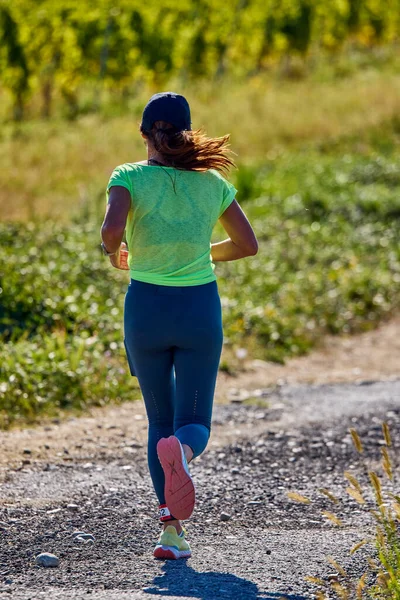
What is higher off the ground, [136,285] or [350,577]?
[136,285]

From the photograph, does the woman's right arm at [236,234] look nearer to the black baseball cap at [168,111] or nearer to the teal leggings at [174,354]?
the teal leggings at [174,354]

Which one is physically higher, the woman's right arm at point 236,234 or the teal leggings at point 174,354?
the woman's right arm at point 236,234

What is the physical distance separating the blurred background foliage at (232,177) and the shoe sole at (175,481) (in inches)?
125

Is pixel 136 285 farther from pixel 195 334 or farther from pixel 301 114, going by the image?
pixel 301 114

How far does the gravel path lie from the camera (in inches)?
138

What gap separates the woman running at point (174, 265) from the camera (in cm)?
348

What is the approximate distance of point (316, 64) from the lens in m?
46.1

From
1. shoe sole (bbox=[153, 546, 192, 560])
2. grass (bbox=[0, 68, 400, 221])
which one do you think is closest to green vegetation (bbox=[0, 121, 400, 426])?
grass (bbox=[0, 68, 400, 221])

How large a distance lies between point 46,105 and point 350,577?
115 feet

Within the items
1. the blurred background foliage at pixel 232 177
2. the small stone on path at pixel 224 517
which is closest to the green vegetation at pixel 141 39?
the blurred background foliage at pixel 232 177

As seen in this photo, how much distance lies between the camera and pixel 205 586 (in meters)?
3.38

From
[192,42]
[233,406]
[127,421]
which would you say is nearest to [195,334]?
[127,421]

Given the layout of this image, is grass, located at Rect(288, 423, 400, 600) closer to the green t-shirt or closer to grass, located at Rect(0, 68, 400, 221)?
the green t-shirt

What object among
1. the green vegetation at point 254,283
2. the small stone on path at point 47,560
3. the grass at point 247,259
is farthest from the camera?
the grass at point 247,259
